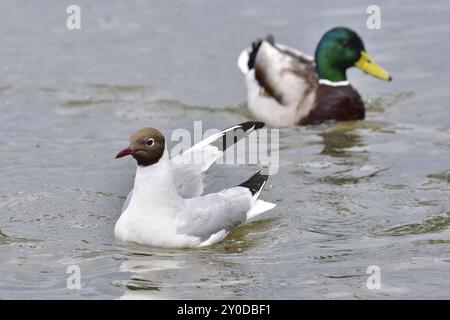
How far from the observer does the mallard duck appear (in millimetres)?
13507

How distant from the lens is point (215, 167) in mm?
11391

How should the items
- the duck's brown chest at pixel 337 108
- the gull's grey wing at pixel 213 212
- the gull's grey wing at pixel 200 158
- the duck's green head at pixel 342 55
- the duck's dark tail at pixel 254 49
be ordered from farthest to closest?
the duck's dark tail at pixel 254 49, the duck's green head at pixel 342 55, the duck's brown chest at pixel 337 108, the gull's grey wing at pixel 200 158, the gull's grey wing at pixel 213 212

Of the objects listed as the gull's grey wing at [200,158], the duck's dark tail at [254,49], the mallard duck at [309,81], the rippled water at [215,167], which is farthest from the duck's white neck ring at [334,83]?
the gull's grey wing at [200,158]

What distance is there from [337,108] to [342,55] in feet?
2.74

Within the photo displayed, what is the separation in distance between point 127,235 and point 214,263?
781 mm

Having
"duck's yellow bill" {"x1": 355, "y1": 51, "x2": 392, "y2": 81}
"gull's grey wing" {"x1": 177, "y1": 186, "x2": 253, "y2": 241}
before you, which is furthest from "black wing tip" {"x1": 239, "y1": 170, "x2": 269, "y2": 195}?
"duck's yellow bill" {"x1": 355, "y1": 51, "x2": 392, "y2": 81}

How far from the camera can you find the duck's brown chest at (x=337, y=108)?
1343 centimetres

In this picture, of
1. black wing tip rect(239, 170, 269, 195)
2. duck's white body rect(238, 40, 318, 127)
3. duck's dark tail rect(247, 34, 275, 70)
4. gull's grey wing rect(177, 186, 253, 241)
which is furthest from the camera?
duck's dark tail rect(247, 34, 275, 70)

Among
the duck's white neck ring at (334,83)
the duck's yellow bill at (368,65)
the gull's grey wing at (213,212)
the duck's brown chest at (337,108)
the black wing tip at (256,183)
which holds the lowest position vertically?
the gull's grey wing at (213,212)

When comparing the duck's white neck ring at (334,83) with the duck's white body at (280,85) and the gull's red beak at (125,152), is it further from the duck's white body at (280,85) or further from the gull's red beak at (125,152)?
the gull's red beak at (125,152)

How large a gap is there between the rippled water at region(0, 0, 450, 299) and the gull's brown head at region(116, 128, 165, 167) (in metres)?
0.75

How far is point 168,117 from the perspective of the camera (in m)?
13.3

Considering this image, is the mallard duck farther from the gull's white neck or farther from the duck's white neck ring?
the gull's white neck
